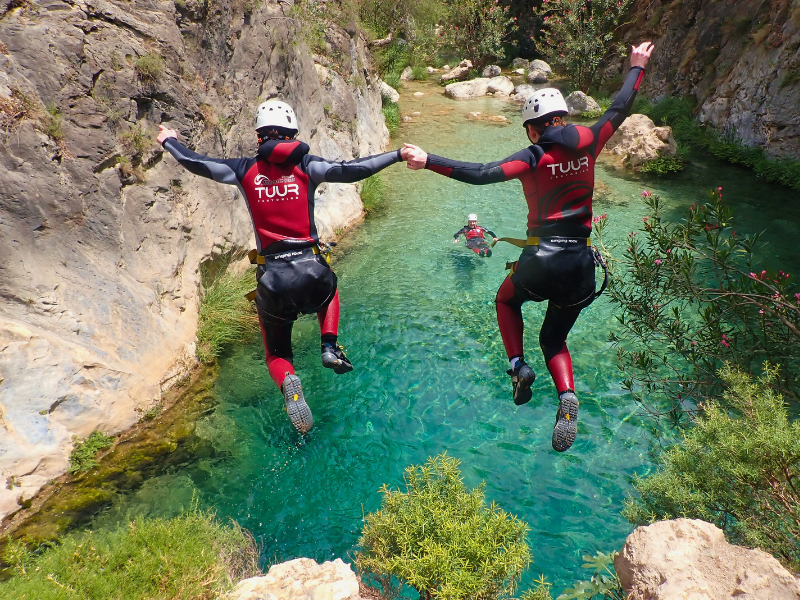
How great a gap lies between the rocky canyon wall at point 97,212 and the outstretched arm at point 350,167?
318 centimetres

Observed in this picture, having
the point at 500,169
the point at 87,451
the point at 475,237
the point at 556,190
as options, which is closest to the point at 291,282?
the point at 500,169

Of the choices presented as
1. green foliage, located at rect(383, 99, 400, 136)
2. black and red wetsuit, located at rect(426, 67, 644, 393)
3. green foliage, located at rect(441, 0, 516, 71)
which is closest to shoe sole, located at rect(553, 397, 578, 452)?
black and red wetsuit, located at rect(426, 67, 644, 393)

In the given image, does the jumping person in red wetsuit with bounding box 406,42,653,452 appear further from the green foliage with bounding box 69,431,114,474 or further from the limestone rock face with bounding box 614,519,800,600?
the green foliage with bounding box 69,431,114,474

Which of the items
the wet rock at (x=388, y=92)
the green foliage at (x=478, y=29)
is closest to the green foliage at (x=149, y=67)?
the wet rock at (x=388, y=92)

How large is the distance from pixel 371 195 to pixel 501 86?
40.8 ft

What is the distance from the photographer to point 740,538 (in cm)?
400

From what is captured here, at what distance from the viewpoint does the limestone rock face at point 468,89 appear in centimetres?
2175

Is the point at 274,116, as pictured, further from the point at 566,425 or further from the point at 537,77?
the point at 537,77

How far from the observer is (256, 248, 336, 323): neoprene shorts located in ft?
15.2

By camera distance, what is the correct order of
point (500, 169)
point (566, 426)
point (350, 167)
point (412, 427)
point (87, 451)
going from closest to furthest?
point (500, 169)
point (566, 426)
point (350, 167)
point (87, 451)
point (412, 427)

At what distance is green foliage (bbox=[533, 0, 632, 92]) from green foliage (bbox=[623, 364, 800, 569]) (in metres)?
17.8

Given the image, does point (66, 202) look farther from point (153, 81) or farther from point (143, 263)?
point (153, 81)

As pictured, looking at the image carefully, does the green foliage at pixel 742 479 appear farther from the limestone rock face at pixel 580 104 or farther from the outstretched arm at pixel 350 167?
the limestone rock face at pixel 580 104

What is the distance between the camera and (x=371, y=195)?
498 inches
